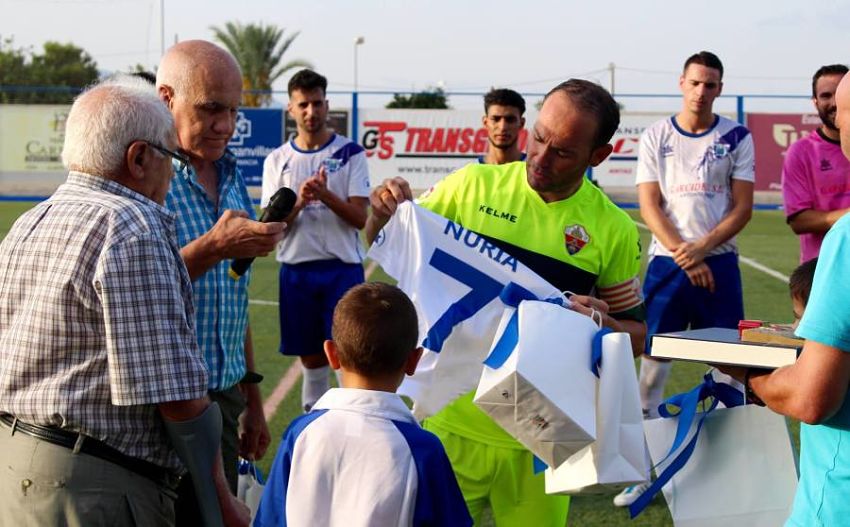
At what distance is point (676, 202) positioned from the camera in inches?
254

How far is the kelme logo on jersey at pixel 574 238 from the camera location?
3398mm

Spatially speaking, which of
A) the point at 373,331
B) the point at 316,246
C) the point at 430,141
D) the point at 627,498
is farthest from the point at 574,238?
the point at 430,141

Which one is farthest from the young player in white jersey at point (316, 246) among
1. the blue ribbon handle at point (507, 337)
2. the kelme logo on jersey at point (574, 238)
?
the blue ribbon handle at point (507, 337)

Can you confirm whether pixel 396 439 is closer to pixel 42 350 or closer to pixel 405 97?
pixel 42 350

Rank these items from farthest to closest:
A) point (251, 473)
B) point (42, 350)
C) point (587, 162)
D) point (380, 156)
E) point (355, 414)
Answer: point (380, 156), point (251, 473), point (587, 162), point (355, 414), point (42, 350)

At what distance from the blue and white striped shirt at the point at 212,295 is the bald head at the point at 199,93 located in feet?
0.39

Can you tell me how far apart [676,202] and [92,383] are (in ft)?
15.7

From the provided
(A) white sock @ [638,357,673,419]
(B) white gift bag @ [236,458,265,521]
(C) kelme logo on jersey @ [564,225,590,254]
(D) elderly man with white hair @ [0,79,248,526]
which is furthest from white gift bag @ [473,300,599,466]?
(A) white sock @ [638,357,673,419]

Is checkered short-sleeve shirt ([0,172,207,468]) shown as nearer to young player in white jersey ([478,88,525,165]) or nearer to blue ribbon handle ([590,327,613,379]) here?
blue ribbon handle ([590,327,613,379])

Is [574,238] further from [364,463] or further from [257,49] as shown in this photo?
[257,49]

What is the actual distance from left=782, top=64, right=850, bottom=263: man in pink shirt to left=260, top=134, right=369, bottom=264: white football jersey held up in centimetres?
312

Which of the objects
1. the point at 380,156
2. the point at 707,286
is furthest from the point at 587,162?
the point at 380,156

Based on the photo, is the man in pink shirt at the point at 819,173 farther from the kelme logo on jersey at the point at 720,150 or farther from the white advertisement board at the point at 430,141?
the white advertisement board at the point at 430,141

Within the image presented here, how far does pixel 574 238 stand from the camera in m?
3.40
